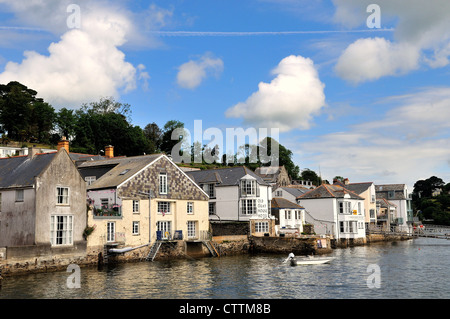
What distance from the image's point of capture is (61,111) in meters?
108

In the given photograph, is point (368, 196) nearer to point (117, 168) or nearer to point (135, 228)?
point (117, 168)

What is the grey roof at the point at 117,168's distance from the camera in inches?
1967

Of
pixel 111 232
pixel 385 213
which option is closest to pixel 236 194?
pixel 111 232

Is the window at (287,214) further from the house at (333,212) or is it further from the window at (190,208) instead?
the window at (190,208)

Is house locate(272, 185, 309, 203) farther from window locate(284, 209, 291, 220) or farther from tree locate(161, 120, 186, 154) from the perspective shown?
tree locate(161, 120, 186, 154)

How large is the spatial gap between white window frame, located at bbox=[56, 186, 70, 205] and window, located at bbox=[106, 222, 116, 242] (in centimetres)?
535

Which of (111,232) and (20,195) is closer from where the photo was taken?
(20,195)

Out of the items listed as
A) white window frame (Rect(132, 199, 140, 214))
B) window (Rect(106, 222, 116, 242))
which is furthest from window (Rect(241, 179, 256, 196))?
window (Rect(106, 222, 116, 242))

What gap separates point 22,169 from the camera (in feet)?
140

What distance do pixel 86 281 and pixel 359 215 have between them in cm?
5698

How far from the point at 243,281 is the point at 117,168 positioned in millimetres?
25232

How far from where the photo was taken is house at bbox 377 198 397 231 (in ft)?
325
